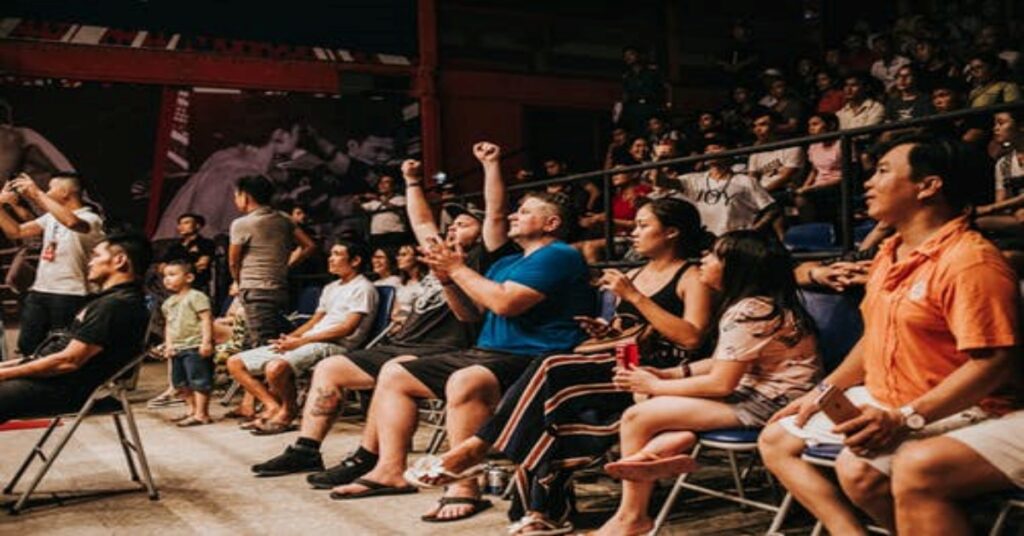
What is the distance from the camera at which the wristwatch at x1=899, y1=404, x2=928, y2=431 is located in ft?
7.19

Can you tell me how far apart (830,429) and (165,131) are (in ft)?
31.1

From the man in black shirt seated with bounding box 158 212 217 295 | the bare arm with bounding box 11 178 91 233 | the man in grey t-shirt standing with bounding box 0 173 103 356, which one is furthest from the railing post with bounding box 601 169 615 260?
the man in black shirt seated with bounding box 158 212 217 295

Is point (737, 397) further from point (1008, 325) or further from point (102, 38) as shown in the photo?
point (102, 38)

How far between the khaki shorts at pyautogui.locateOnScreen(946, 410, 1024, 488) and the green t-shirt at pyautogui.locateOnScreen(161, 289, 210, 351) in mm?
5056

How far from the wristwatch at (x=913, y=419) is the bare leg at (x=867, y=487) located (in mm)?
137

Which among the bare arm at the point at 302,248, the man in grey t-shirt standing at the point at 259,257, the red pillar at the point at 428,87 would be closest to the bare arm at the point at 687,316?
the man in grey t-shirt standing at the point at 259,257

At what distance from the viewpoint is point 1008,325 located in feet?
7.05

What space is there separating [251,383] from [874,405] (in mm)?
4115

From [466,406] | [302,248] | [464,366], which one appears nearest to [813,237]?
[464,366]

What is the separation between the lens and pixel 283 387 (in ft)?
18.5

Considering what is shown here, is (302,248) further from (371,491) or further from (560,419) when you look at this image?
(560,419)

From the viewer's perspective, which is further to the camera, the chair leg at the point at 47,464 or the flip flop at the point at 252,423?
the flip flop at the point at 252,423

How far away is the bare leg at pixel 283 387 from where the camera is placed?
17.9 feet

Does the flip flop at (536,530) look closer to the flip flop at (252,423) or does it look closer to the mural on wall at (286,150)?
the flip flop at (252,423)
